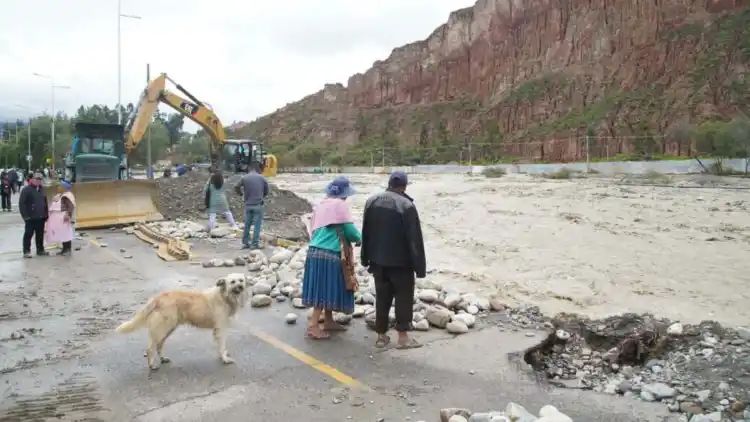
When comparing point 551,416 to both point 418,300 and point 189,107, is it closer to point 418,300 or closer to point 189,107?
point 418,300

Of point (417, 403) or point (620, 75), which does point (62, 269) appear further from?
point (620, 75)

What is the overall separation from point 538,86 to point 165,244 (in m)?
94.2

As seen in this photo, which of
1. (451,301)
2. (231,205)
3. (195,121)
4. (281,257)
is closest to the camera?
(451,301)

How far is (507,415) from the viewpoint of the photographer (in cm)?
457

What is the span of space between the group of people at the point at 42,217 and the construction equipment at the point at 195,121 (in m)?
8.91

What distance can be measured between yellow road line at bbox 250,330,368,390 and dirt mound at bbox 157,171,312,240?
10.9 m

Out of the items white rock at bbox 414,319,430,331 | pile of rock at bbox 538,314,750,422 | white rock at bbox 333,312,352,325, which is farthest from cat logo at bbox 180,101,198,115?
pile of rock at bbox 538,314,750,422

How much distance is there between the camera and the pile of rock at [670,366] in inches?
203

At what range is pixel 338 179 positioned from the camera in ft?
23.1

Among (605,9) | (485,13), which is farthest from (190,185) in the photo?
(485,13)

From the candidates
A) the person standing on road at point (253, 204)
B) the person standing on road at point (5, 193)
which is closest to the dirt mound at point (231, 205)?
the person standing on road at point (253, 204)

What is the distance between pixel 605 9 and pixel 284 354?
106m

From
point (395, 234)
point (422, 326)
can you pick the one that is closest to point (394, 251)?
point (395, 234)

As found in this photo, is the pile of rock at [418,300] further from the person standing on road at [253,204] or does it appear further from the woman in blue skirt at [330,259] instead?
the person standing on road at [253,204]
